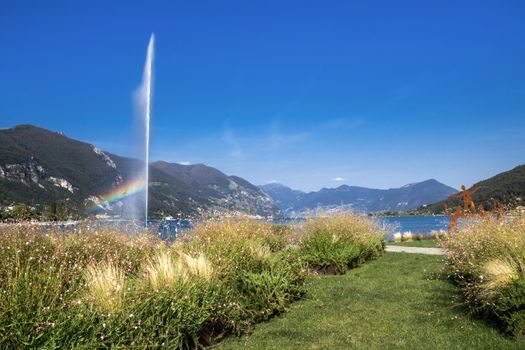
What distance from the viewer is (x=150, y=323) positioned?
18.1 ft

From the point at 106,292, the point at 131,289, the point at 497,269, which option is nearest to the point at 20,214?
the point at 131,289

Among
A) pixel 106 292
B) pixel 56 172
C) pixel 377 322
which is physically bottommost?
pixel 377 322

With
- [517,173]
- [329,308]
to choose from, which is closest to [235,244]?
[329,308]

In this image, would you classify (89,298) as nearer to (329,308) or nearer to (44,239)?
(44,239)

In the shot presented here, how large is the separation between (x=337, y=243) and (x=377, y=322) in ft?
20.9

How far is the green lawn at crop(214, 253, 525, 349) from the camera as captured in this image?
6.32m

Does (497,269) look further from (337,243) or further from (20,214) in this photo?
(20,214)

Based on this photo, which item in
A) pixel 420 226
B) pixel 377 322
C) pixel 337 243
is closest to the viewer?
pixel 377 322

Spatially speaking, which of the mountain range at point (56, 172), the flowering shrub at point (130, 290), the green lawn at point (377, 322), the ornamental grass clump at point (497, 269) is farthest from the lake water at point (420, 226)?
the mountain range at point (56, 172)

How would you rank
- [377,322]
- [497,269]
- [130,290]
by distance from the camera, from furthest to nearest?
[377,322]
[497,269]
[130,290]

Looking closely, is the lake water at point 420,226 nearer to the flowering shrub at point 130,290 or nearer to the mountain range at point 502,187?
the flowering shrub at point 130,290

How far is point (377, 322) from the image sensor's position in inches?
294

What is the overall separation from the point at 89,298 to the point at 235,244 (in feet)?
15.5

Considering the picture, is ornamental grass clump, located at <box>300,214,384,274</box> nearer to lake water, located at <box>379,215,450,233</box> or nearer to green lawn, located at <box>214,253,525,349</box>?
green lawn, located at <box>214,253,525,349</box>
